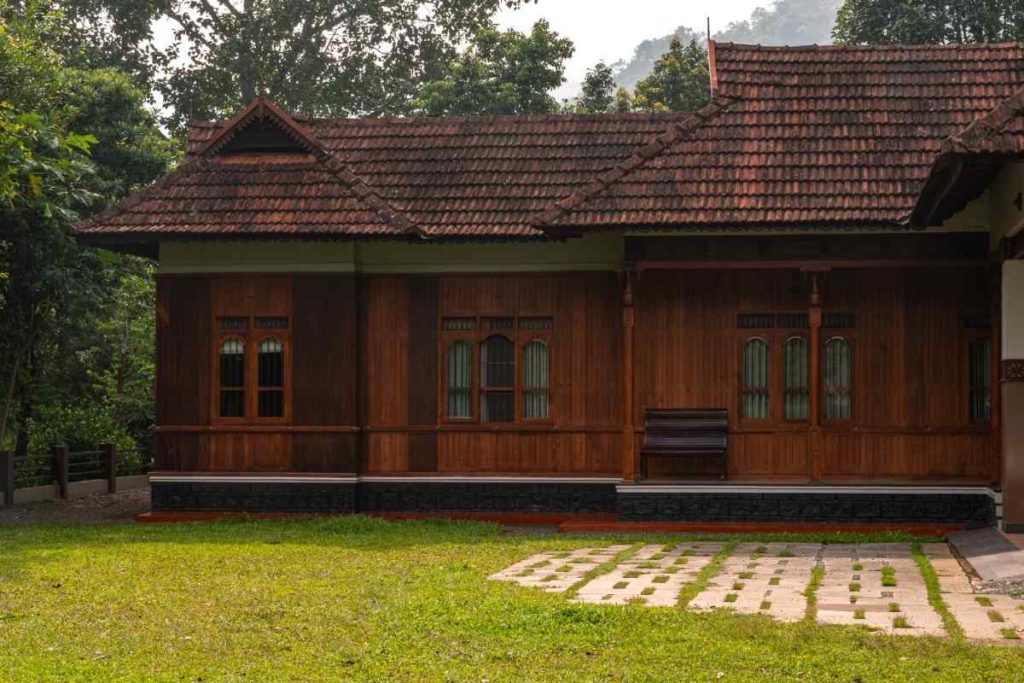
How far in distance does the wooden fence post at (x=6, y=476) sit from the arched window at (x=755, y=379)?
1011cm

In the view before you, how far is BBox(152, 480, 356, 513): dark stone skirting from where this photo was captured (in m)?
19.3

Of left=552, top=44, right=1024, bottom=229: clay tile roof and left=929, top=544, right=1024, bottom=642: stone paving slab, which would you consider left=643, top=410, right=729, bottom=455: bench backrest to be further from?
left=929, top=544, right=1024, bottom=642: stone paving slab

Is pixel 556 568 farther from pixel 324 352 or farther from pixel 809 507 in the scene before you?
pixel 324 352

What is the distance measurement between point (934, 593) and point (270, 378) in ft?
33.1

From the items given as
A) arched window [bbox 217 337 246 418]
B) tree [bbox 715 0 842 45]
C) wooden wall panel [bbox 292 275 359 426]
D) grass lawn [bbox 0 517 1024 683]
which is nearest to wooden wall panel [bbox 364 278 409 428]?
wooden wall panel [bbox 292 275 359 426]

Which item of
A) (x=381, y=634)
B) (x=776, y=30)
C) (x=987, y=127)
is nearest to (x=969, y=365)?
(x=987, y=127)

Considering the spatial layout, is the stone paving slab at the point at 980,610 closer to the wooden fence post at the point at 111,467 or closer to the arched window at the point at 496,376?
the arched window at the point at 496,376

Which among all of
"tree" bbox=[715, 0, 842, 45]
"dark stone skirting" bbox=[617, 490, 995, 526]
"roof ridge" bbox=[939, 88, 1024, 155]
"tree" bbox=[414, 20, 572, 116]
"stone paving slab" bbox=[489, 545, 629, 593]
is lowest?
"stone paving slab" bbox=[489, 545, 629, 593]

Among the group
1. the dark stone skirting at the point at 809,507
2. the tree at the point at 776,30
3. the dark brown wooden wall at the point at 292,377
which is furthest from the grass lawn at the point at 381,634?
the tree at the point at 776,30

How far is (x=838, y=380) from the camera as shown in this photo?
60.8 feet

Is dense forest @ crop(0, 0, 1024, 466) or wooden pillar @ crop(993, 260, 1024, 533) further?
dense forest @ crop(0, 0, 1024, 466)

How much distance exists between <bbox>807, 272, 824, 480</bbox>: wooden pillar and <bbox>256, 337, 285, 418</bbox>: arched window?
6.23 m

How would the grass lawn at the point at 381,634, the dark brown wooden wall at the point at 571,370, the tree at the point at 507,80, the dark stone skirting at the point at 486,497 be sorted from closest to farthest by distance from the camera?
the grass lawn at the point at 381,634, the dark brown wooden wall at the point at 571,370, the dark stone skirting at the point at 486,497, the tree at the point at 507,80

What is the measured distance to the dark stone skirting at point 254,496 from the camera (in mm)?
19312
